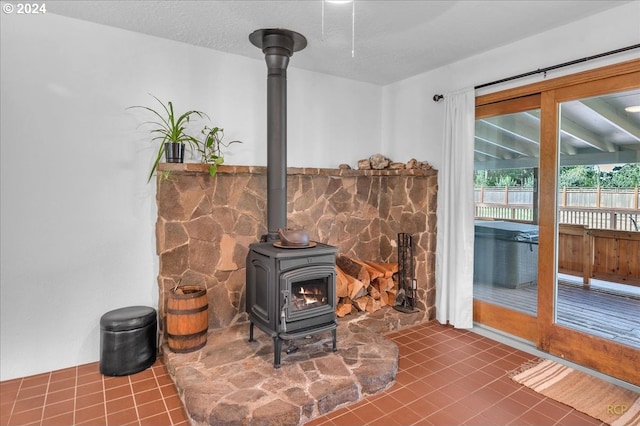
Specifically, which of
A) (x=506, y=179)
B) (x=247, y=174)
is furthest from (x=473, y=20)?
(x=247, y=174)

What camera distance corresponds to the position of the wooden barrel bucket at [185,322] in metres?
2.80

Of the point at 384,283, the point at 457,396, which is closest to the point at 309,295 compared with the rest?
the point at 457,396

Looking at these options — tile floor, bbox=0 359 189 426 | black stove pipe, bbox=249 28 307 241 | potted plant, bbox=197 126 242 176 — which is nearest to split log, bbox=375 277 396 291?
A: black stove pipe, bbox=249 28 307 241

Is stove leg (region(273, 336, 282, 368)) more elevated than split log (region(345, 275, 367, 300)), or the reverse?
split log (region(345, 275, 367, 300))

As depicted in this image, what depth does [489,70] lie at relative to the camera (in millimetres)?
3402

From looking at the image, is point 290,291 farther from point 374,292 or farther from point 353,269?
point 374,292

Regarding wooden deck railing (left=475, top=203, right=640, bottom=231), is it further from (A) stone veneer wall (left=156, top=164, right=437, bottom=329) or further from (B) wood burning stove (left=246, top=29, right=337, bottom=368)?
(B) wood burning stove (left=246, top=29, right=337, bottom=368)

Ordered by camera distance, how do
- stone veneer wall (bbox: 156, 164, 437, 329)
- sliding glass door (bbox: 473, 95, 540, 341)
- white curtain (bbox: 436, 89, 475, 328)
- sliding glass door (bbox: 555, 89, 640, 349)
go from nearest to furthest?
sliding glass door (bbox: 555, 89, 640, 349), stone veneer wall (bbox: 156, 164, 437, 329), sliding glass door (bbox: 473, 95, 540, 341), white curtain (bbox: 436, 89, 475, 328)

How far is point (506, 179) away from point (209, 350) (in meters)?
3.06

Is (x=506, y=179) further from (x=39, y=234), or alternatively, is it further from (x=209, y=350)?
(x=39, y=234)

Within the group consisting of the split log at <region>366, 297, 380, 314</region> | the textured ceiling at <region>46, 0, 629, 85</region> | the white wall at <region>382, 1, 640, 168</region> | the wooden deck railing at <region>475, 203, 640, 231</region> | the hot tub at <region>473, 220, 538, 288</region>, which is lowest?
the split log at <region>366, 297, 380, 314</region>

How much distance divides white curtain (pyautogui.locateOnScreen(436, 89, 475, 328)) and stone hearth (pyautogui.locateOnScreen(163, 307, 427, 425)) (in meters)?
1.04

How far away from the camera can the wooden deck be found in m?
2.73

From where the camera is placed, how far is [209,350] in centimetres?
284
